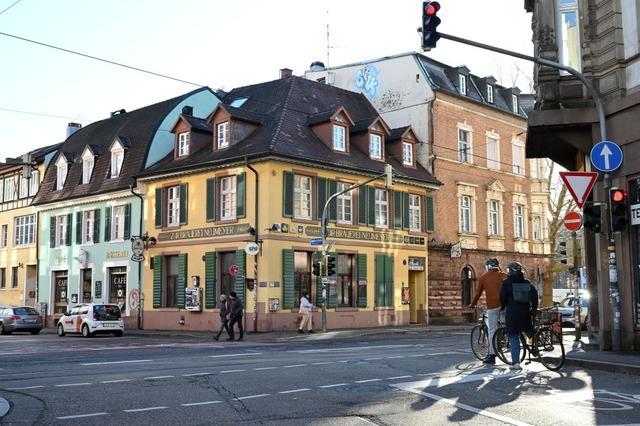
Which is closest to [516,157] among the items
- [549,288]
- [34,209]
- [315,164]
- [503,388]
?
[549,288]

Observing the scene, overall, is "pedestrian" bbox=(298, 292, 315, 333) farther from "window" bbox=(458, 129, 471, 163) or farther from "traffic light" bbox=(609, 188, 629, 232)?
"traffic light" bbox=(609, 188, 629, 232)

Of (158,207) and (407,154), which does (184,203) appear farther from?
(407,154)

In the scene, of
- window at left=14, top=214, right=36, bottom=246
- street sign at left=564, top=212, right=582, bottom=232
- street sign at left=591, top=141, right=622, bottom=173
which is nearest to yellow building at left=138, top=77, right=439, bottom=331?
window at left=14, top=214, right=36, bottom=246

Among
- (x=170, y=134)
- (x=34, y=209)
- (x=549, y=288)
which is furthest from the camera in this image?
(x=549, y=288)

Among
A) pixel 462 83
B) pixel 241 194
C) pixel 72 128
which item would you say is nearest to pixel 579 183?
pixel 241 194

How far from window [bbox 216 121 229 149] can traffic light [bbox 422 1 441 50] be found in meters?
19.3

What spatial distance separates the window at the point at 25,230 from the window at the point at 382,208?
20657 millimetres

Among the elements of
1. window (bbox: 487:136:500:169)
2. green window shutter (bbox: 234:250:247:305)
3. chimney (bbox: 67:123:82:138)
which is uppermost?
chimney (bbox: 67:123:82:138)

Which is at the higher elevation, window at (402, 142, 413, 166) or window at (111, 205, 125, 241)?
window at (402, 142, 413, 166)

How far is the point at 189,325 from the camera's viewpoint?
32.3m

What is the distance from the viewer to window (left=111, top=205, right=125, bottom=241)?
120ft

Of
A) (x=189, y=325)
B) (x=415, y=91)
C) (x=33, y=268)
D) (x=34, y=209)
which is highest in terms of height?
(x=415, y=91)

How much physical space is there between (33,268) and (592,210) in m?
36.7

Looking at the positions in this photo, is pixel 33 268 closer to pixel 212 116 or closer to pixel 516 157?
pixel 212 116
